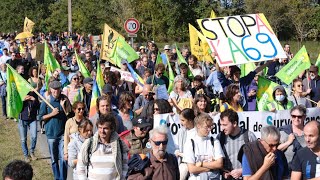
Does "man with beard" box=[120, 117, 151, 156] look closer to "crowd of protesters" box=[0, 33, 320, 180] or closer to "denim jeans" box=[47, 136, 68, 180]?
"crowd of protesters" box=[0, 33, 320, 180]

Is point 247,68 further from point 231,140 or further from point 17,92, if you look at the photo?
point 231,140

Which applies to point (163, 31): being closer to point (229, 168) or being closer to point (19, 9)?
point (19, 9)

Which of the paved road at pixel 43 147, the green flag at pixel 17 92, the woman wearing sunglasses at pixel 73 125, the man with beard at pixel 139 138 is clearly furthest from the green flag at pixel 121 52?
the man with beard at pixel 139 138

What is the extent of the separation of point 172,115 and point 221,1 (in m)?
39.7

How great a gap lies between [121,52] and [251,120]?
22.3ft

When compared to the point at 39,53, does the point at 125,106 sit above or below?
below

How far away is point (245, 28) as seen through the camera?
989 centimetres

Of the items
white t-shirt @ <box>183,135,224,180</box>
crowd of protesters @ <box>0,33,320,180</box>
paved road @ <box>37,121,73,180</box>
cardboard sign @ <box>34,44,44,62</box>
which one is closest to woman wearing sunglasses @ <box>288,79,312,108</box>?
crowd of protesters @ <box>0,33,320,180</box>

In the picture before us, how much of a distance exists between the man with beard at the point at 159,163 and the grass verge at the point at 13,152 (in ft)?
14.2

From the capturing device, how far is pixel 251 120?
7.99 m

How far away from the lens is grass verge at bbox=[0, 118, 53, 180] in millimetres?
10086

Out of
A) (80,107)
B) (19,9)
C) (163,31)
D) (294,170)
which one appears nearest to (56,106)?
(80,107)

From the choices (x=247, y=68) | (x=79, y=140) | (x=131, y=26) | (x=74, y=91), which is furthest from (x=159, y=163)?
(x=131, y=26)

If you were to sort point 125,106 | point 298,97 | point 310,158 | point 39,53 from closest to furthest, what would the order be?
point 310,158
point 125,106
point 298,97
point 39,53
